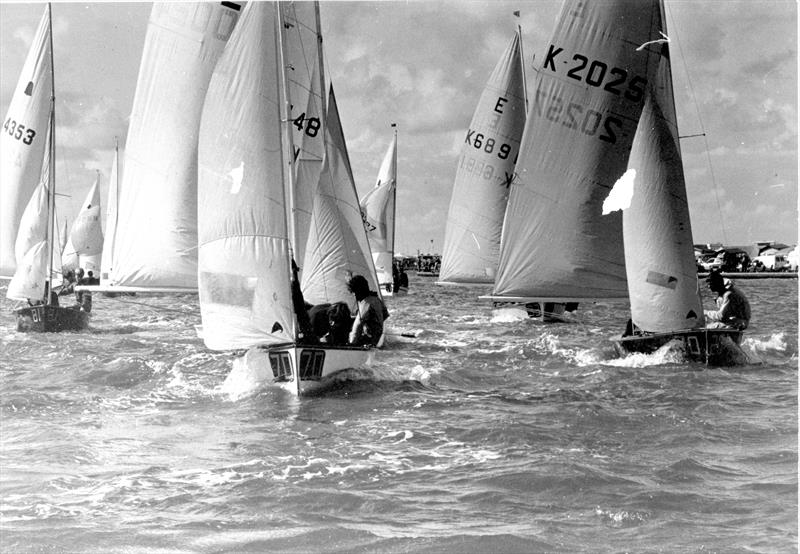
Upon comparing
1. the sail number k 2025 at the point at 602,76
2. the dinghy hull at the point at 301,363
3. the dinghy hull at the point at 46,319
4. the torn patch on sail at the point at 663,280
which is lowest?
the dinghy hull at the point at 301,363

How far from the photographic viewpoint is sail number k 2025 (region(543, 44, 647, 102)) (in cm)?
1652

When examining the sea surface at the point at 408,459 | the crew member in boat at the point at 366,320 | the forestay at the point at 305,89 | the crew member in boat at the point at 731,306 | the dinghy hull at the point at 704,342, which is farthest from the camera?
the forestay at the point at 305,89

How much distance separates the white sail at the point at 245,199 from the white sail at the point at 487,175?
1914 centimetres

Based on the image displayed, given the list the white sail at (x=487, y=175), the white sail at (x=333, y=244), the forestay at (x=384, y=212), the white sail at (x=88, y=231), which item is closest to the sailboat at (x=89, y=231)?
the white sail at (x=88, y=231)

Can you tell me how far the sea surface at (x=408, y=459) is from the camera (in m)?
6.81

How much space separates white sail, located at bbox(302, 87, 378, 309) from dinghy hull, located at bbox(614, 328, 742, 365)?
4907 mm

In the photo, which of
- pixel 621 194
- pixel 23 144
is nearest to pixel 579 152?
pixel 621 194

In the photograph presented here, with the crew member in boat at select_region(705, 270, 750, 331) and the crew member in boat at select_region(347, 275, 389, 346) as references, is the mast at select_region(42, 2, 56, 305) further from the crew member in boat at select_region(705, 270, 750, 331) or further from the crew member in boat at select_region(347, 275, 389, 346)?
the crew member in boat at select_region(705, 270, 750, 331)

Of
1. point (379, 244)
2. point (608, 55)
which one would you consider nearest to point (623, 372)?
point (608, 55)

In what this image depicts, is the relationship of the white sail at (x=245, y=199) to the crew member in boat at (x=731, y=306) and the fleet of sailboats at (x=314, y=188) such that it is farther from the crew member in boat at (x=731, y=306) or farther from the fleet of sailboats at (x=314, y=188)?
the crew member in boat at (x=731, y=306)

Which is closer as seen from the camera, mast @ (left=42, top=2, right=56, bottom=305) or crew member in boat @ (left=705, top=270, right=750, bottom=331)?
crew member in boat @ (left=705, top=270, right=750, bottom=331)

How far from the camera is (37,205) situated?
76.6 feet

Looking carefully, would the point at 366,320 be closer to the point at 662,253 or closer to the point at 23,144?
the point at 662,253

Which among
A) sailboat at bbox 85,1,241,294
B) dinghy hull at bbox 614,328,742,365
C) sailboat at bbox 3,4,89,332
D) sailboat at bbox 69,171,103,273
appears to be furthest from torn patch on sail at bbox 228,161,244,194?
sailboat at bbox 69,171,103,273
